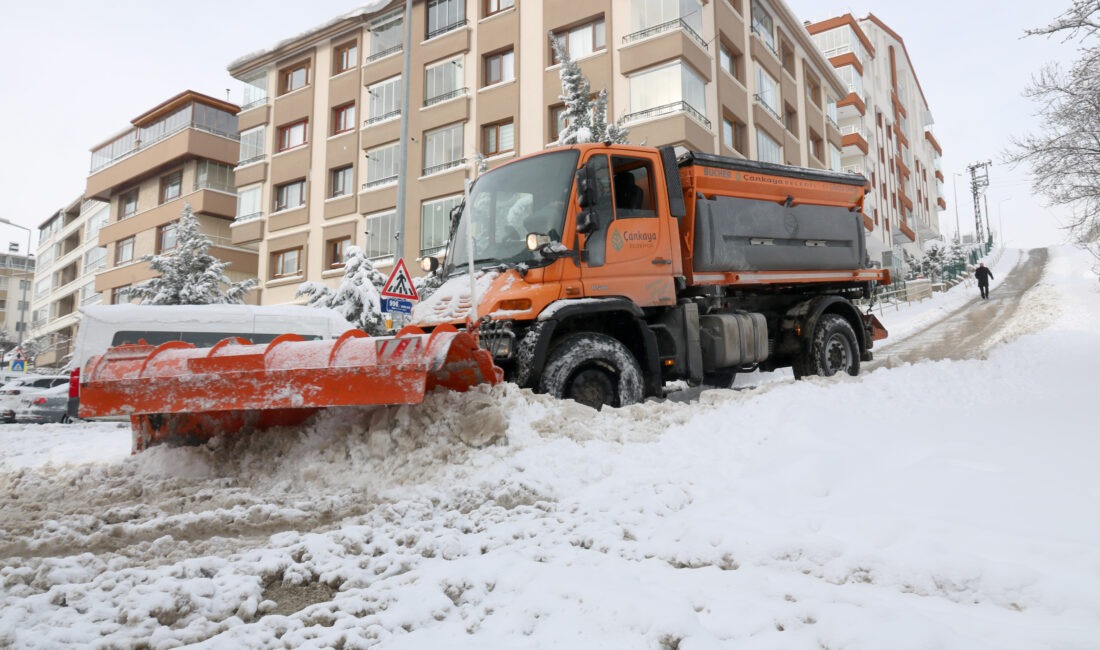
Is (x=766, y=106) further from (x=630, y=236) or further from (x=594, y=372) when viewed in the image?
(x=594, y=372)

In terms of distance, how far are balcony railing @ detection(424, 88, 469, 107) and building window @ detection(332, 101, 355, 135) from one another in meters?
4.23

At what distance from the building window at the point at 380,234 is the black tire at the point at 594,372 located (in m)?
19.7

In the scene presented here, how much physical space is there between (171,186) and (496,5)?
22.3 m

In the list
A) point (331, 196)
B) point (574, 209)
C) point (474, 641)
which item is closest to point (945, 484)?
point (474, 641)

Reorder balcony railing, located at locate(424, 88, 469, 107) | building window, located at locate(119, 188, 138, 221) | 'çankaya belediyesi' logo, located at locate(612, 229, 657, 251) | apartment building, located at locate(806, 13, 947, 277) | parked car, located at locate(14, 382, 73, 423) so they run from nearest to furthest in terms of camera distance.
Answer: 'çankaya belediyesi' logo, located at locate(612, 229, 657, 251), parked car, located at locate(14, 382, 73, 423), balcony railing, located at locate(424, 88, 469, 107), building window, located at locate(119, 188, 138, 221), apartment building, located at locate(806, 13, 947, 277)

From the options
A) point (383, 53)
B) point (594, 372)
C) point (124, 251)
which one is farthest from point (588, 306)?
point (124, 251)

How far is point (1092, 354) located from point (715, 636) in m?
11.7

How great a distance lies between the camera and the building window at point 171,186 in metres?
34.7

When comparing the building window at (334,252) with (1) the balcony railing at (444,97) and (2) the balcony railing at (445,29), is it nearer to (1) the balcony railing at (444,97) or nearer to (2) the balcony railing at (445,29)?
(1) the balcony railing at (444,97)

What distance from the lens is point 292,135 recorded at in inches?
1144

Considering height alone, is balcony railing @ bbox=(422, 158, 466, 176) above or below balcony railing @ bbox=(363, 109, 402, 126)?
below

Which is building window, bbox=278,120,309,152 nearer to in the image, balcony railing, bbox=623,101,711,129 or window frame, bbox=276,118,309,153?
window frame, bbox=276,118,309,153

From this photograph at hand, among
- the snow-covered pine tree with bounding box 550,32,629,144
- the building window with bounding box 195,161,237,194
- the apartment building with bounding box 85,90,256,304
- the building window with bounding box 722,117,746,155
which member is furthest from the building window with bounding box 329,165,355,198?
the building window with bounding box 722,117,746,155

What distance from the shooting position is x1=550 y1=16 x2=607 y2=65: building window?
21031 millimetres
